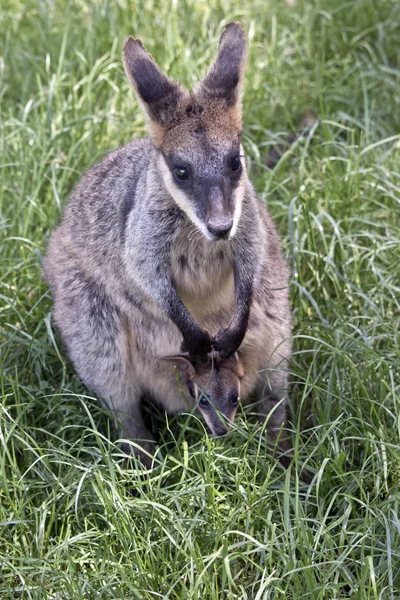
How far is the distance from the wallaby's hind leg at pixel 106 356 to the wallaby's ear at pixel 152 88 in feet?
2.83

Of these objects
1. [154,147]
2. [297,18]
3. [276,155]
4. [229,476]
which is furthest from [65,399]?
[297,18]

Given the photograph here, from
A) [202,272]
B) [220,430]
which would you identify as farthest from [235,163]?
[220,430]

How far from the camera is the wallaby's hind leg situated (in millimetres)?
4215

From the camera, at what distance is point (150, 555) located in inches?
132

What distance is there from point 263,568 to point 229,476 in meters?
0.47

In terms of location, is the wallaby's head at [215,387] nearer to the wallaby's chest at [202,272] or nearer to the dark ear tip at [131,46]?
the wallaby's chest at [202,272]

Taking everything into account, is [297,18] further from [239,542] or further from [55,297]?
[239,542]

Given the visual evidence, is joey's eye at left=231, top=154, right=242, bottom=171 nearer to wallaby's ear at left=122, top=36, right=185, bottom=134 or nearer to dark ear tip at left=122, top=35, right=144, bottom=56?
wallaby's ear at left=122, top=36, right=185, bottom=134

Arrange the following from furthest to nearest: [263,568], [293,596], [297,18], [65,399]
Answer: [297,18] → [65,399] → [263,568] → [293,596]

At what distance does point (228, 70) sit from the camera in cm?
381

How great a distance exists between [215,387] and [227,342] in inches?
7.1

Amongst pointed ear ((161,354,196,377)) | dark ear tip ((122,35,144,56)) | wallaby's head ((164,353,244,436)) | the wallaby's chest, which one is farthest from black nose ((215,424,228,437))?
dark ear tip ((122,35,144,56))

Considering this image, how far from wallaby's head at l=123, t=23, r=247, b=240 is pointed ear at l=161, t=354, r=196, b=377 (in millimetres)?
645

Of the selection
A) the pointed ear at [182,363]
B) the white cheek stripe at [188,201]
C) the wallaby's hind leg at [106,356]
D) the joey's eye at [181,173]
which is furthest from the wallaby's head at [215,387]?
the joey's eye at [181,173]
